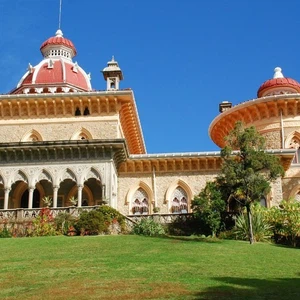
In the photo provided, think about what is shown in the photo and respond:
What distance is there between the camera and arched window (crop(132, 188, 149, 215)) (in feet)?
108

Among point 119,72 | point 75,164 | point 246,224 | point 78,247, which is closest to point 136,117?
point 119,72

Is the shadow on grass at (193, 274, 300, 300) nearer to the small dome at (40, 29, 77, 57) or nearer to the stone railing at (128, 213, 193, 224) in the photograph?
the stone railing at (128, 213, 193, 224)

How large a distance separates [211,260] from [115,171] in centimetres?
1690

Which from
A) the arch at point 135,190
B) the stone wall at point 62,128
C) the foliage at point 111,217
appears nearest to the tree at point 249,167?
the foliage at point 111,217

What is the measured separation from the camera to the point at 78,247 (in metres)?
18.7

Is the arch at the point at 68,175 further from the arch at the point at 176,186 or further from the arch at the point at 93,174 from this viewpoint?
the arch at the point at 176,186

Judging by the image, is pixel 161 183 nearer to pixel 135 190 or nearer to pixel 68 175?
pixel 135 190

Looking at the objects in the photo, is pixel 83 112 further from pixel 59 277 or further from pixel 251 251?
pixel 59 277

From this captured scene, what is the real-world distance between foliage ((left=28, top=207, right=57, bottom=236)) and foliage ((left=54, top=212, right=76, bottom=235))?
0.27 meters

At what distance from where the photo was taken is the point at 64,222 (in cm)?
2566

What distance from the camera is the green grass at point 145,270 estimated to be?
11078mm

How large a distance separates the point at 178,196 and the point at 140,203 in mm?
2309

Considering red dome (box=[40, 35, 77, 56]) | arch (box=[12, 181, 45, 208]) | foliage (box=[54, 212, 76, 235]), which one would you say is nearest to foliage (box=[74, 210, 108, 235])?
foliage (box=[54, 212, 76, 235])

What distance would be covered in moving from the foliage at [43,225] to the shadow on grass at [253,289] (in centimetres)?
1351
